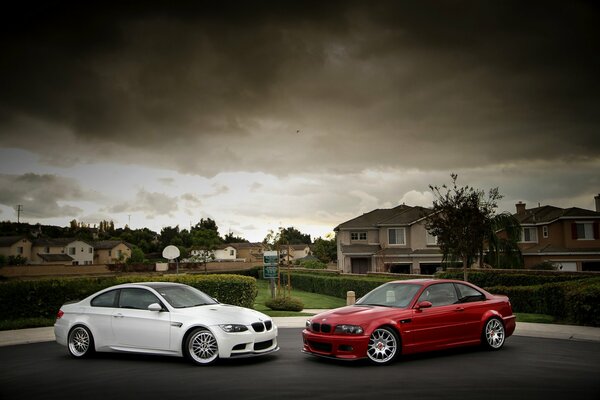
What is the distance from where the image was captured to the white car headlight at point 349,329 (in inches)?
382

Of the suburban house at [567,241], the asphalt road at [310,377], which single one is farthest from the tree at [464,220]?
the suburban house at [567,241]

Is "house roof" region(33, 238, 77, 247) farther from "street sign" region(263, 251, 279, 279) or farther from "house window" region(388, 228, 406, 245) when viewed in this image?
"street sign" region(263, 251, 279, 279)

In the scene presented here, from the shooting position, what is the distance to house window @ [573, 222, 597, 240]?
4425cm

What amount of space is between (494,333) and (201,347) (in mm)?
6018

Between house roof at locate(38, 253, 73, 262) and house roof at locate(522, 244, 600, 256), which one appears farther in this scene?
house roof at locate(38, 253, 73, 262)

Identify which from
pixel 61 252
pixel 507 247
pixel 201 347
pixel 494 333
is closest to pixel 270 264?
pixel 494 333

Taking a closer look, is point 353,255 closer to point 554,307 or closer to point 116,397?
point 554,307

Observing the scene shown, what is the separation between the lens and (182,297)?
1102 centimetres

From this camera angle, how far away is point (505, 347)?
39.1 feet

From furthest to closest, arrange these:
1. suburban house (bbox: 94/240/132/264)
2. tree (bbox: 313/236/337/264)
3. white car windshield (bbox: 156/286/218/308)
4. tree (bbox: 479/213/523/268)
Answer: suburban house (bbox: 94/240/132/264) → tree (bbox: 313/236/337/264) → tree (bbox: 479/213/523/268) → white car windshield (bbox: 156/286/218/308)

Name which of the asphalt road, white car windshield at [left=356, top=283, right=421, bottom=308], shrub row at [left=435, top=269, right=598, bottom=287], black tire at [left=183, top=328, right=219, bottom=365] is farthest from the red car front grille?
shrub row at [left=435, top=269, right=598, bottom=287]

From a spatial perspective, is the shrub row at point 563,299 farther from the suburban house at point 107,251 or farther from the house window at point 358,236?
the suburban house at point 107,251

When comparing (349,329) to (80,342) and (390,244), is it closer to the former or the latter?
(80,342)

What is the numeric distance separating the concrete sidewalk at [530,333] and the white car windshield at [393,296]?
5.41m
